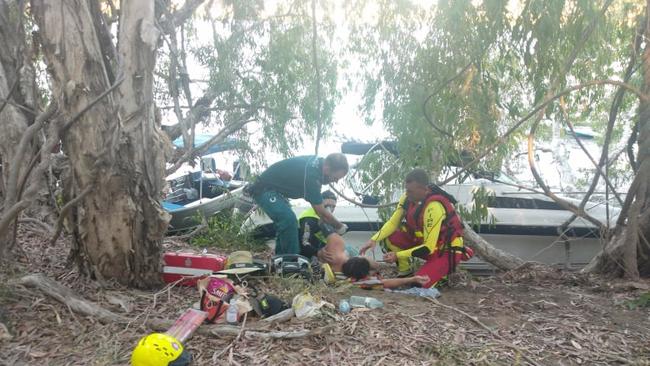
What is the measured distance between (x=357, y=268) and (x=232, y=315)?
5.53 ft

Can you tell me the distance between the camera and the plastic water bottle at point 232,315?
3.94 m

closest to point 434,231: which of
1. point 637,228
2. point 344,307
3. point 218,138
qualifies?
point 344,307

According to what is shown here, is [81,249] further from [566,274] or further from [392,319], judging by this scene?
[566,274]

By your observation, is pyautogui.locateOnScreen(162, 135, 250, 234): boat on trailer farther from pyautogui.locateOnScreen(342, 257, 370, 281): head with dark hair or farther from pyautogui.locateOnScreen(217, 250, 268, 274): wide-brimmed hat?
pyautogui.locateOnScreen(342, 257, 370, 281): head with dark hair

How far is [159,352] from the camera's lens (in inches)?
127

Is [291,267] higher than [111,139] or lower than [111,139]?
lower

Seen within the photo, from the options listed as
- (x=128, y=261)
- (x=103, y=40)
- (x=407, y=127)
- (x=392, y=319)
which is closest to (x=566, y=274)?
(x=407, y=127)

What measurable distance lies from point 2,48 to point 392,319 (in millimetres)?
5015

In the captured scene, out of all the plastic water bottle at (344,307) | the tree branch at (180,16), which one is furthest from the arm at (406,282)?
the tree branch at (180,16)

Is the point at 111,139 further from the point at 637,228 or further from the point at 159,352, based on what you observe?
the point at 637,228

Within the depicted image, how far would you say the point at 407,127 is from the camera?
564 cm

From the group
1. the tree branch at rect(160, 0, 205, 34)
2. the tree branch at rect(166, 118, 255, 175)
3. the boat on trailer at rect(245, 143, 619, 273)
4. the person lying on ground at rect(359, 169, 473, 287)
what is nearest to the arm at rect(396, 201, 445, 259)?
the person lying on ground at rect(359, 169, 473, 287)

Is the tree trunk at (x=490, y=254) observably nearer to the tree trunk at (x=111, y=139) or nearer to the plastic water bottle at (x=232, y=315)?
the plastic water bottle at (x=232, y=315)

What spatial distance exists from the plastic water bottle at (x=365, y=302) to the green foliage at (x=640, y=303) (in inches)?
83.3
